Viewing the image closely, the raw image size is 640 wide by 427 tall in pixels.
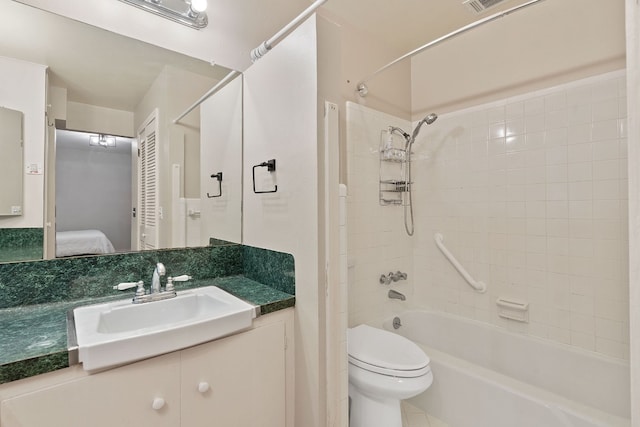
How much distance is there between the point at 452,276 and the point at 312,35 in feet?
6.36

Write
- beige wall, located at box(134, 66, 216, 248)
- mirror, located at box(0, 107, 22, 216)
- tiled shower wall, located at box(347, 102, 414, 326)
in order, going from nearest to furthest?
1. mirror, located at box(0, 107, 22, 216)
2. beige wall, located at box(134, 66, 216, 248)
3. tiled shower wall, located at box(347, 102, 414, 326)

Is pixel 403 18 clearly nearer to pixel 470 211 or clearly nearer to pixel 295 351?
pixel 470 211

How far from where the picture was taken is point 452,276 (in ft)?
7.56

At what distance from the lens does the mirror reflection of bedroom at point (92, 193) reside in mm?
1271

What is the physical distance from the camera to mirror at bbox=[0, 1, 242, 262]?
1206mm

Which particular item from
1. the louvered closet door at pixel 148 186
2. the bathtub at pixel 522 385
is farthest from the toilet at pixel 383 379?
the louvered closet door at pixel 148 186

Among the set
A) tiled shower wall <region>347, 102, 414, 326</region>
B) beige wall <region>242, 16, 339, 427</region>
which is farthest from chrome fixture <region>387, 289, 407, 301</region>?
beige wall <region>242, 16, 339, 427</region>

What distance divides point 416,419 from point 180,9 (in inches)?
104

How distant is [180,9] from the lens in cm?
150

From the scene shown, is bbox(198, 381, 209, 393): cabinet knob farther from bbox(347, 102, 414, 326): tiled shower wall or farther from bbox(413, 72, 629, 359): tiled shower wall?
bbox(413, 72, 629, 359): tiled shower wall

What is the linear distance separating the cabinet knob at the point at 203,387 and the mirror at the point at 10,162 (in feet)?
3.26

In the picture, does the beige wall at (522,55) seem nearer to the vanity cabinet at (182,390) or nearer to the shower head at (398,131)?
the shower head at (398,131)

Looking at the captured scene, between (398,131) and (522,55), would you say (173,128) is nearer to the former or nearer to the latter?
(398,131)

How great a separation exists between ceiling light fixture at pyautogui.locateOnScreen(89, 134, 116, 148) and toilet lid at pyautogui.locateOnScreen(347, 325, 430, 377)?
1552mm
